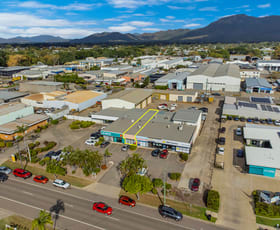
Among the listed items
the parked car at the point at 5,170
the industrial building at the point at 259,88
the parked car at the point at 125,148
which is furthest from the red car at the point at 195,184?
the industrial building at the point at 259,88

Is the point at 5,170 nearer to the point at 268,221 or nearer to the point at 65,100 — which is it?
the point at 65,100

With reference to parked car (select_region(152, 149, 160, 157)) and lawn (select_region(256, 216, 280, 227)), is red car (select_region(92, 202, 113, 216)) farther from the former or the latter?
lawn (select_region(256, 216, 280, 227))

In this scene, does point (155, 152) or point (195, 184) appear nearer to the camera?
point (195, 184)

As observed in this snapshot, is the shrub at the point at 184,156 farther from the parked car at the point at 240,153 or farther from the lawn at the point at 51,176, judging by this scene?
the lawn at the point at 51,176

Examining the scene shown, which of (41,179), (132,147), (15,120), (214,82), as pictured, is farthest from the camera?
(214,82)

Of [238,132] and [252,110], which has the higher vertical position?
[252,110]

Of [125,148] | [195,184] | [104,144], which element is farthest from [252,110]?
[104,144]
